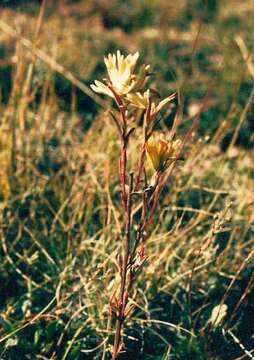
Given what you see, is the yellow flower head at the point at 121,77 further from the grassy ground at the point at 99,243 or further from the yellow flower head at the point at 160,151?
the grassy ground at the point at 99,243

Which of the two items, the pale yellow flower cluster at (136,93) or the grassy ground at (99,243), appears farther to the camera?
the grassy ground at (99,243)

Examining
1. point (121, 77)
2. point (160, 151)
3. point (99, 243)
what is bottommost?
point (99, 243)

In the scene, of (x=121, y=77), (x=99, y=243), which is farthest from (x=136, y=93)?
(x=99, y=243)

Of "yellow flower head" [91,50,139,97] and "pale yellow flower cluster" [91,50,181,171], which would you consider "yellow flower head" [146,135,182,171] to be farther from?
"yellow flower head" [91,50,139,97]

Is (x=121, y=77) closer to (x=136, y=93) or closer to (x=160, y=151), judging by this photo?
(x=136, y=93)

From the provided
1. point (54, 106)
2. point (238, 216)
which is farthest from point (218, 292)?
point (54, 106)

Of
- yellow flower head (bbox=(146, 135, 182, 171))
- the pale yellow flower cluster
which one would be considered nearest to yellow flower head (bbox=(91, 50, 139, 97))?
the pale yellow flower cluster

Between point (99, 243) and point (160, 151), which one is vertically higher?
point (160, 151)

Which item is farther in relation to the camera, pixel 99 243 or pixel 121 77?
pixel 99 243

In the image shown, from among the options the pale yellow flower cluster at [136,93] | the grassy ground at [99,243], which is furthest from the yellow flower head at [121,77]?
the grassy ground at [99,243]
